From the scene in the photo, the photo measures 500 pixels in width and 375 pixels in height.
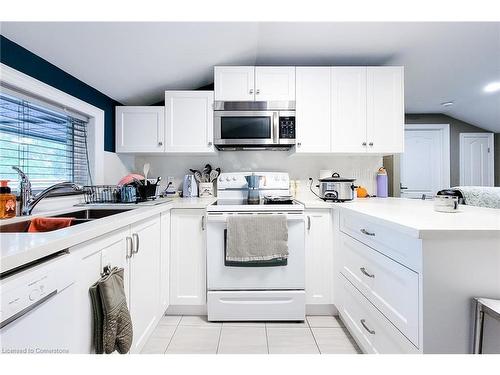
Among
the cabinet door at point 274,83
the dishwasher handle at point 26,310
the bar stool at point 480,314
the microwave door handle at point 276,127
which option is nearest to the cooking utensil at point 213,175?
the microwave door handle at point 276,127

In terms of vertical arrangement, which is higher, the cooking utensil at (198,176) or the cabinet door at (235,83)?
the cabinet door at (235,83)

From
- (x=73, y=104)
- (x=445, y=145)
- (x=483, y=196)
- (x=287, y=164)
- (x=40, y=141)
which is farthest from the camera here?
(x=445, y=145)

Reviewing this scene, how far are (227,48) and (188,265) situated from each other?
1863 millimetres

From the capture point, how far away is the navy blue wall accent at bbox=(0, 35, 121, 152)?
138 centimetres

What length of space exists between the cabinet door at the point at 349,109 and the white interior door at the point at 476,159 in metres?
3.27

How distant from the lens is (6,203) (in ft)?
4.02

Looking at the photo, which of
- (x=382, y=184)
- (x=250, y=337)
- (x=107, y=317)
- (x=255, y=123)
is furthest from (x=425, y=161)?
(x=107, y=317)

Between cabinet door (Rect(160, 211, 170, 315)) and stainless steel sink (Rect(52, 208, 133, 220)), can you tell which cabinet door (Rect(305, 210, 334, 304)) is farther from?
stainless steel sink (Rect(52, 208, 133, 220))

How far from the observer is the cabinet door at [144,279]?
1380mm

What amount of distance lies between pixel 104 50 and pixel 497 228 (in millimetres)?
2402

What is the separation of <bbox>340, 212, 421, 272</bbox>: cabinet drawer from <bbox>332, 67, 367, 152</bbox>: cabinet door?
0.84 meters

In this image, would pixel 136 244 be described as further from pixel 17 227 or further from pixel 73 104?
pixel 73 104

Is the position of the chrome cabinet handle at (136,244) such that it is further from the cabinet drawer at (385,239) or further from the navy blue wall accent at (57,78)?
the cabinet drawer at (385,239)
